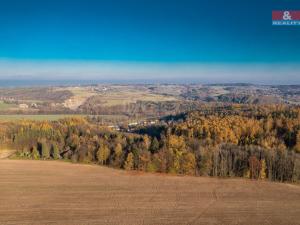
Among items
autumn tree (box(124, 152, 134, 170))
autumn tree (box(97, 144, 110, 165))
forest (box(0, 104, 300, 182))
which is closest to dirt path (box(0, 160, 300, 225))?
autumn tree (box(124, 152, 134, 170))

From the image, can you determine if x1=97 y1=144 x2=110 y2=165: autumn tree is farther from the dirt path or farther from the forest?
the dirt path

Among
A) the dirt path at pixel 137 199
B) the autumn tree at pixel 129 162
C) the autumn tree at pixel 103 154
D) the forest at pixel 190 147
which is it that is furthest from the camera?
the autumn tree at pixel 103 154

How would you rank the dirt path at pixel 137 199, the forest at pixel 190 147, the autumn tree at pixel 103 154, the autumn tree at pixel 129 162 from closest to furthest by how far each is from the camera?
the dirt path at pixel 137 199, the forest at pixel 190 147, the autumn tree at pixel 129 162, the autumn tree at pixel 103 154

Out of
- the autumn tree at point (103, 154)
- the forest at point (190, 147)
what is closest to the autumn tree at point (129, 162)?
the forest at point (190, 147)

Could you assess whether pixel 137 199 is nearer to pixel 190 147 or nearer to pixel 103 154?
pixel 190 147

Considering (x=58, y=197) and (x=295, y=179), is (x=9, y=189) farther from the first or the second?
(x=295, y=179)

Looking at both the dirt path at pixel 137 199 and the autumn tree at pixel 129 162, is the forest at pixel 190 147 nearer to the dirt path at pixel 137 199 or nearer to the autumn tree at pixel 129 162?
the autumn tree at pixel 129 162
